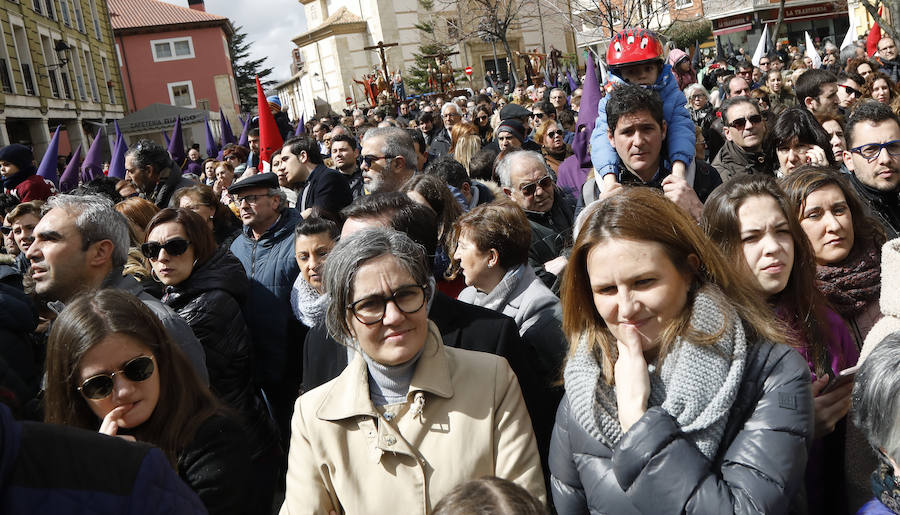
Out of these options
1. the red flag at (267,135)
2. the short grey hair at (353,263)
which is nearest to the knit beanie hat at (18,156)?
the red flag at (267,135)

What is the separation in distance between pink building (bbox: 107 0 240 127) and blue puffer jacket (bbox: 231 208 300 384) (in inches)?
2013

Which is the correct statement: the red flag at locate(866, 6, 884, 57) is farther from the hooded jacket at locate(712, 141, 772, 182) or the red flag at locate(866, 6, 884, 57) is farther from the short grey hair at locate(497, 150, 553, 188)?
the short grey hair at locate(497, 150, 553, 188)

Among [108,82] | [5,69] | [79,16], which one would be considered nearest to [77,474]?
[5,69]

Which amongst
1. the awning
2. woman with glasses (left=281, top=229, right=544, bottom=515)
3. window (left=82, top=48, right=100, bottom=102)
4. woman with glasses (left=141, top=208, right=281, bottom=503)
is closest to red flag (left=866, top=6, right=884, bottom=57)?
woman with glasses (left=141, top=208, right=281, bottom=503)

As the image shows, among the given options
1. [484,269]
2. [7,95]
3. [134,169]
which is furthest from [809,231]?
[7,95]

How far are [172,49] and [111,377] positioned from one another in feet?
187

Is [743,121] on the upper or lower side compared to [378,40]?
lower

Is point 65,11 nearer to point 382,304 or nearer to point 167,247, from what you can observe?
point 167,247

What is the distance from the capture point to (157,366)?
274cm

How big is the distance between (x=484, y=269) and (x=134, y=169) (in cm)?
486

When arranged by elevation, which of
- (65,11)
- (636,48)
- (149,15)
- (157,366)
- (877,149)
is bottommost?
(157,366)

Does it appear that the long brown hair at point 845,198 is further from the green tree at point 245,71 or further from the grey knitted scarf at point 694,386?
the green tree at point 245,71

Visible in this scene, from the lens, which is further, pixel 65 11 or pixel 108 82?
pixel 108 82

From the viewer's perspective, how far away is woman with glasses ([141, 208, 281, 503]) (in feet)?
12.2
